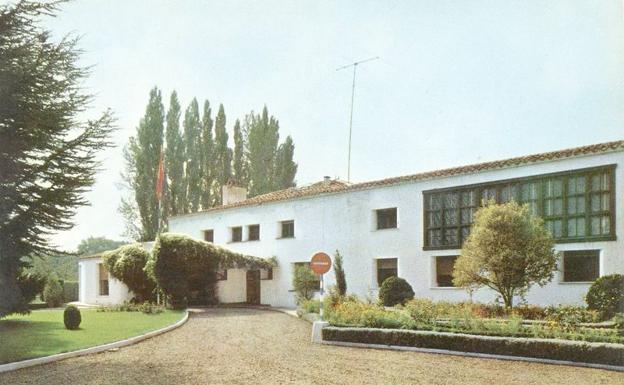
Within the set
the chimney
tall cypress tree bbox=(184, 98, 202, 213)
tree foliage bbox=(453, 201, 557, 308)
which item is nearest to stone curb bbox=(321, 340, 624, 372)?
tree foliage bbox=(453, 201, 557, 308)

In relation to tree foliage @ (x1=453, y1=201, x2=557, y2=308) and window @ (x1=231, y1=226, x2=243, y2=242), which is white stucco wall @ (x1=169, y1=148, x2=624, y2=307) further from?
tree foliage @ (x1=453, y1=201, x2=557, y2=308)

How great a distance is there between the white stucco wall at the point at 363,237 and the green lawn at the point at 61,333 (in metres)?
8.60

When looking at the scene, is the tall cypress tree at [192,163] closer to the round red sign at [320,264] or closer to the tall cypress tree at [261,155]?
the tall cypress tree at [261,155]

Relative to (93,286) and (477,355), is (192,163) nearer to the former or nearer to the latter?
(93,286)

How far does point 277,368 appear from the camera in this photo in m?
11.6

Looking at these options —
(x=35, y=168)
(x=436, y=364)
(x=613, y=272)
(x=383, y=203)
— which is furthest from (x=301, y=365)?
(x=383, y=203)

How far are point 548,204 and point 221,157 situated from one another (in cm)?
2723

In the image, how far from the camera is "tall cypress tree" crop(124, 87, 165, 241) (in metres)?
39.3

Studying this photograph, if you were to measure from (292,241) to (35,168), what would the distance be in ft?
60.1

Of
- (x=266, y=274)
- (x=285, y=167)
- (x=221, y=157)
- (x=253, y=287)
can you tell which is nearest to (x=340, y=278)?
(x=266, y=274)

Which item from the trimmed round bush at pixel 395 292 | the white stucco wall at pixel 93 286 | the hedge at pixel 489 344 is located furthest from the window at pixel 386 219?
the white stucco wall at pixel 93 286

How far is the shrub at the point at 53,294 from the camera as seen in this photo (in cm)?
3616

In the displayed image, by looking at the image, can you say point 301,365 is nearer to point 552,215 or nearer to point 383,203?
point 552,215

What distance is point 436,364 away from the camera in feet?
39.2
